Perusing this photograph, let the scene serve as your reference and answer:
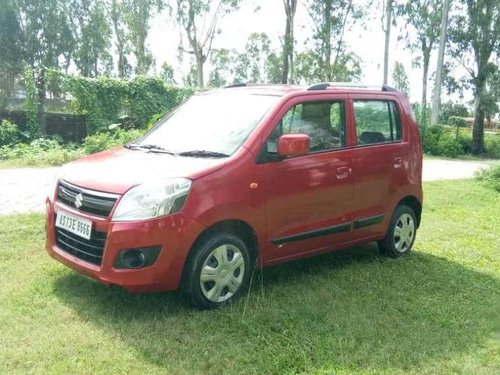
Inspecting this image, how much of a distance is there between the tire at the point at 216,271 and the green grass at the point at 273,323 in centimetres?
11

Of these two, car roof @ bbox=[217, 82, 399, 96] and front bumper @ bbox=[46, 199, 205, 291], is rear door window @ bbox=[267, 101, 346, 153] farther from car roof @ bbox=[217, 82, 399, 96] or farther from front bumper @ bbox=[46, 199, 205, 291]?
front bumper @ bbox=[46, 199, 205, 291]

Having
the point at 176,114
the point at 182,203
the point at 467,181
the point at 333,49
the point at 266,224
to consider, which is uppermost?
the point at 333,49

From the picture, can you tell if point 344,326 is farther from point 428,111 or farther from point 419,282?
point 428,111

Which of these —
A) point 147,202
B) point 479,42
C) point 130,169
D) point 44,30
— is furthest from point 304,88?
point 44,30

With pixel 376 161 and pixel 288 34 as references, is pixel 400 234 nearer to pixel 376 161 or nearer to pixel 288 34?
pixel 376 161

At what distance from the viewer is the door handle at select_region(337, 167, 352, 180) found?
5215 millimetres

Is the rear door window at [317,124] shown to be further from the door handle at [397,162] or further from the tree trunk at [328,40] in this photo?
the tree trunk at [328,40]

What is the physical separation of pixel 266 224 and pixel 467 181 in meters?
10.6

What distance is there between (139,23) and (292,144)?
38.2 m

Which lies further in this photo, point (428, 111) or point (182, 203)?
point (428, 111)

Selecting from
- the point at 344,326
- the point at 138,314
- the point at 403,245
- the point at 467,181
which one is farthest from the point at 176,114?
the point at 467,181

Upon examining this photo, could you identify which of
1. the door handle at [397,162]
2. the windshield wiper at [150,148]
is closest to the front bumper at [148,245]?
the windshield wiper at [150,148]

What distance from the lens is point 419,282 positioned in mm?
5398

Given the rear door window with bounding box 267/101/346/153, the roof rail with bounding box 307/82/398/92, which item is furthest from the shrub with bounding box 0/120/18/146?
the rear door window with bounding box 267/101/346/153
